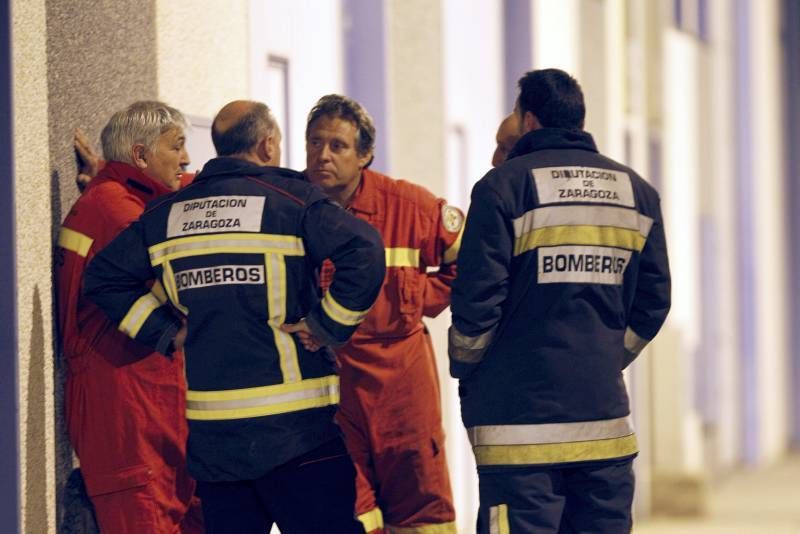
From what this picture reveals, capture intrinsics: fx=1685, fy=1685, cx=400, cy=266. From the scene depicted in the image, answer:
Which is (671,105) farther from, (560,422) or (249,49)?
(560,422)

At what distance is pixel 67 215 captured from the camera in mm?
4965

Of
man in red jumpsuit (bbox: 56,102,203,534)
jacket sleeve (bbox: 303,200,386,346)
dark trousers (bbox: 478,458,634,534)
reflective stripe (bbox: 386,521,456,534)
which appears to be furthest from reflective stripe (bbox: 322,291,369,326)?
reflective stripe (bbox: 386,521,456,534)

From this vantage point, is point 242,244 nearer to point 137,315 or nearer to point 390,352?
point 137,315

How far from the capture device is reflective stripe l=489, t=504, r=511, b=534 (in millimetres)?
4496

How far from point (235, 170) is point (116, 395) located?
82 centimetres

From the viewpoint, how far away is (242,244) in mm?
4316

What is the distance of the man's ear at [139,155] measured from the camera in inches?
193

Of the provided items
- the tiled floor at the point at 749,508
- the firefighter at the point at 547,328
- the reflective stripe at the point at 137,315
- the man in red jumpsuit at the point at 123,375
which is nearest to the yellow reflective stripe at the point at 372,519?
the man in red jumpsuit at the point at 123,375

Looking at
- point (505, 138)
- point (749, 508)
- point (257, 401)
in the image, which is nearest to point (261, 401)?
point (257, 401)

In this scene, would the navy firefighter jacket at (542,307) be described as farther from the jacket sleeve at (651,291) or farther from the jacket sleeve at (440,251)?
the jacket sleeve at (440,251)

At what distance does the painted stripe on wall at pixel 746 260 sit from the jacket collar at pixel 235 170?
1187 cm

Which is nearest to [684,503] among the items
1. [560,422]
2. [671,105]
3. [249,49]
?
[671,105]

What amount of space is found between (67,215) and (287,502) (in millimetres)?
1193

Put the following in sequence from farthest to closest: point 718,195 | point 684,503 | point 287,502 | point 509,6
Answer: point 718,195
point 684,503
point 509,6
point 287,502
